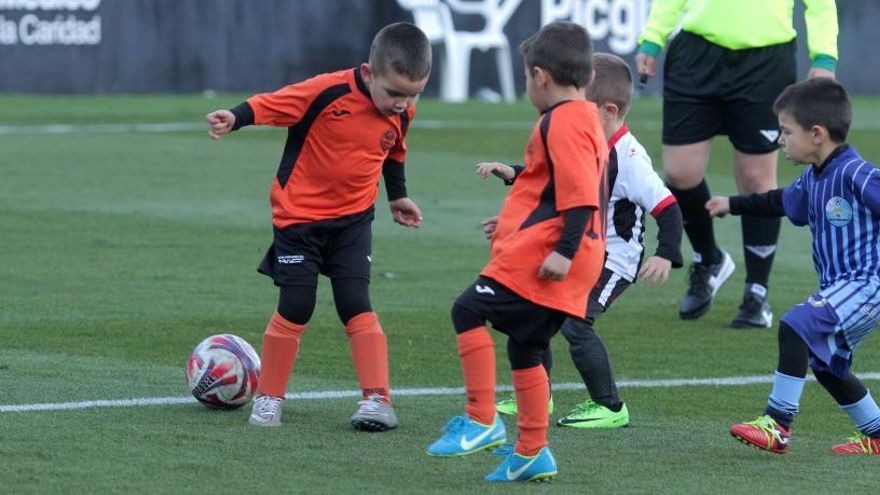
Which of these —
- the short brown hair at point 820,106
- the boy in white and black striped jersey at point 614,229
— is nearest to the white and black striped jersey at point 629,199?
the boy in white and black striped jersey at point 614,229

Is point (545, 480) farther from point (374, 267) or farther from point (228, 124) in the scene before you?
point (374, 267)

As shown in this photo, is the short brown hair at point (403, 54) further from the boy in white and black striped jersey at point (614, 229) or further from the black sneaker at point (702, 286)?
the black sneaker at point (702, 286)

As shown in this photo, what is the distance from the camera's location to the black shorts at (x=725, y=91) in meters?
9.22

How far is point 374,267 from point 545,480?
528 centimetres

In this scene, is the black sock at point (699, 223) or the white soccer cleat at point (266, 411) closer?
the white soccer cleat at point (266, 411)

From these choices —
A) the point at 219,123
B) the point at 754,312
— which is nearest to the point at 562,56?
the point at 219,123

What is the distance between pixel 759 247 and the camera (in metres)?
9.17

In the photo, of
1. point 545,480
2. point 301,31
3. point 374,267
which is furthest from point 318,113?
point 301,31

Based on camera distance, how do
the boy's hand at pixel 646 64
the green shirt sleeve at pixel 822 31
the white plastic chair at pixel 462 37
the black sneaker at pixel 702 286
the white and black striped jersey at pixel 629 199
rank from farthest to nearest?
the white plastic chair at pixel 462 37
the boy's hand at pixel 646 64
the green shirt sleeve at pixel 822 31
the black sneaker at pixel 702 286
the white and black striped jersey at pixel 629 199

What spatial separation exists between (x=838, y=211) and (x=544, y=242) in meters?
1.16

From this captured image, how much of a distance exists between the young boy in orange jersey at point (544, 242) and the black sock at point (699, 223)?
153 inches

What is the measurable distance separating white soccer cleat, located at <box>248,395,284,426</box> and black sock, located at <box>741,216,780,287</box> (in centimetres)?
355

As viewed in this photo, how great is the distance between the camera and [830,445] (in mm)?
6008

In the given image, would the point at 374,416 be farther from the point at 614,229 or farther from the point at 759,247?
the point at 759,247
